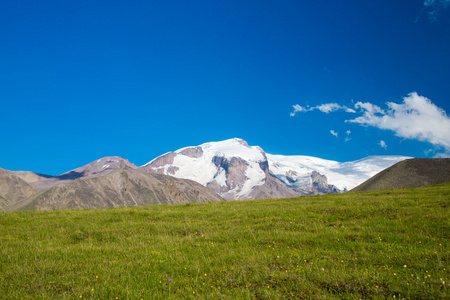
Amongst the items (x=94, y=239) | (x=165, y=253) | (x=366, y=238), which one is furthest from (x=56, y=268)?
(x=366, y=238)

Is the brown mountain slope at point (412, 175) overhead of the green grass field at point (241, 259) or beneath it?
overhead

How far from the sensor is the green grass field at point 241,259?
8.16 meters

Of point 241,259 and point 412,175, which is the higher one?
point 412,175

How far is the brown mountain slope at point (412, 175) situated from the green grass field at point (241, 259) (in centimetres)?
11685

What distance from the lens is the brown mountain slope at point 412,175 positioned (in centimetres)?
12221

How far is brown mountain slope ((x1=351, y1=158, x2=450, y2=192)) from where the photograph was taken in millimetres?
122213

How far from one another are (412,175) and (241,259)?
474 feet

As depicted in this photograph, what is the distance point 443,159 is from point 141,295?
560 ft

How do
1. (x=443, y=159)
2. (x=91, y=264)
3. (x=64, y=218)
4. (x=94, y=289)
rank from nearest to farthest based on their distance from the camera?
(x=94, y=289)
(x=91, y=264)
(x=64, y=218)
(x=443, y=159)

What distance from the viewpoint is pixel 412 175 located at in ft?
423

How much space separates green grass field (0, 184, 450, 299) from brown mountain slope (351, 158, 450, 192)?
117 m

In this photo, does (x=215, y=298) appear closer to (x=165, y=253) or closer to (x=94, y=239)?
(x=165, y=253)

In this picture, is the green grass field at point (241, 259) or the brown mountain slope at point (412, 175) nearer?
the green grass field at point (241, 259)

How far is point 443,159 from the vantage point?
140500mm
